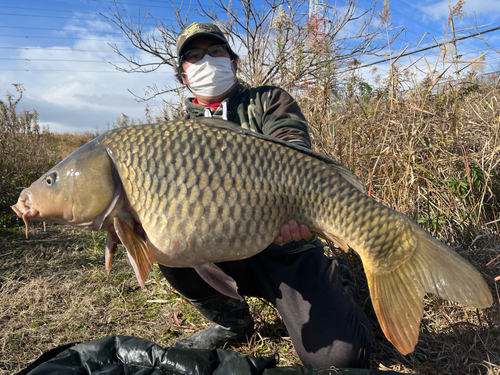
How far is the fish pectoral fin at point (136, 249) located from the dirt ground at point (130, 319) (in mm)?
759

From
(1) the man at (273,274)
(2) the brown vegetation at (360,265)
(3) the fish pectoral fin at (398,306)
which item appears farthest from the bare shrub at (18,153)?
(3) the fish pectoral fin at (398,306)

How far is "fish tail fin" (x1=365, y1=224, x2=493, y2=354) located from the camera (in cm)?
107

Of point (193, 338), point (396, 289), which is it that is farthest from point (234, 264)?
point (396, 289)

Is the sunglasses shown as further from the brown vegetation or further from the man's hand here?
the man's hand

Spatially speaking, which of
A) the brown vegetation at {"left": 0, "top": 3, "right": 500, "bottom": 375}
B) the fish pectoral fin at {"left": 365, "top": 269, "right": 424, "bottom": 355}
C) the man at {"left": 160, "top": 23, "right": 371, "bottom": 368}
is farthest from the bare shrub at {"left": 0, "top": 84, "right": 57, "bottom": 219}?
the fish pectoral fin at {"left": 365, "top": 269, "right": 424, "bottom": 355}

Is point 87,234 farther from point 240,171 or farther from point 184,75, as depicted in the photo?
point 240,171

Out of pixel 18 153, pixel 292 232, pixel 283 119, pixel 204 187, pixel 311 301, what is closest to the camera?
pixel 204 187

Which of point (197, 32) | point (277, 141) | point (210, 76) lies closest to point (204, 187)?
point (277, 141)

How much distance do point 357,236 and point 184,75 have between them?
142 cm

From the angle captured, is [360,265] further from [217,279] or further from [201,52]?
[201,52]

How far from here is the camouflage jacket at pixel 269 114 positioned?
1.58m

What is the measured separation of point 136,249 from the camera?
1141 millimetres

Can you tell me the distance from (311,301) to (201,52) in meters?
1.48

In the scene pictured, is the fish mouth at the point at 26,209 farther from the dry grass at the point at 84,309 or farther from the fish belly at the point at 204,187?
the dry grass at the point at 84,309
